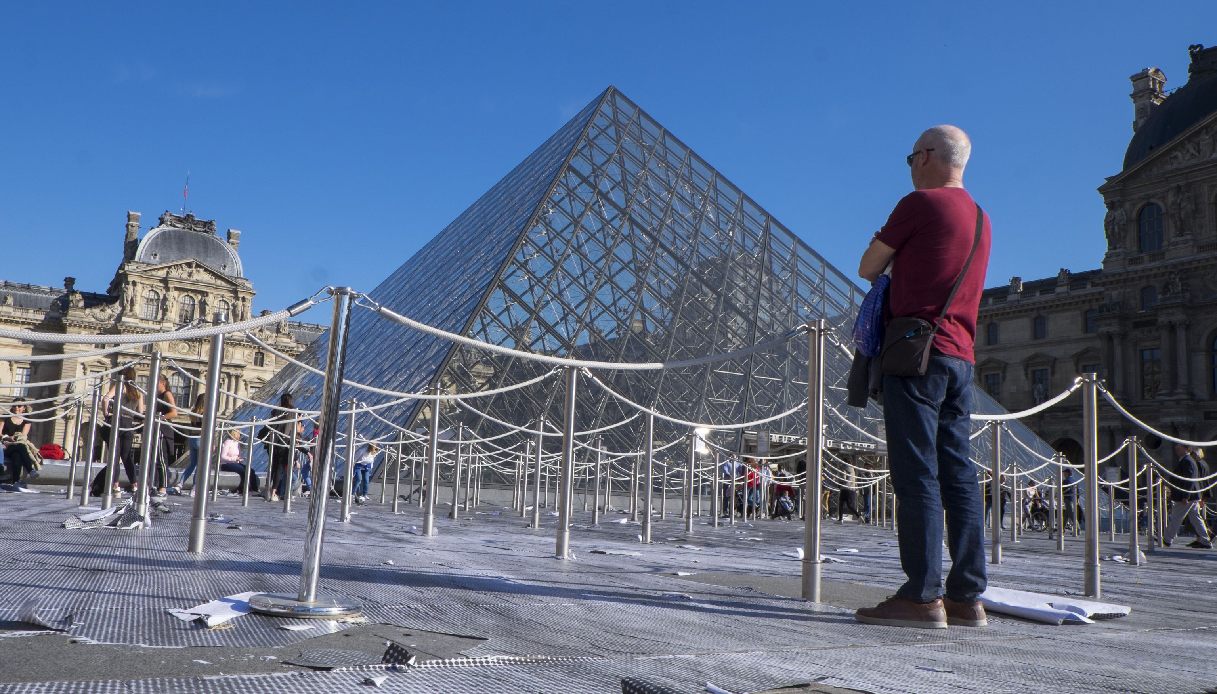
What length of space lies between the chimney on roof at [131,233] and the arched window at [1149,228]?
56.1 meters

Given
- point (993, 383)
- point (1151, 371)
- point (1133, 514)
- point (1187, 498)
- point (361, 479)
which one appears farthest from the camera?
point (993, 383)

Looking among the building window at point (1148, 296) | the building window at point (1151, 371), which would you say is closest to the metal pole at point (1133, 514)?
the building window at point (1151, 371)

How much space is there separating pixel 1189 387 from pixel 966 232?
37835 mm

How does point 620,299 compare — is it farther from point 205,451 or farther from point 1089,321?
point 1089,321

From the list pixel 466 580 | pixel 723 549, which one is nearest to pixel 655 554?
pixel 723 549

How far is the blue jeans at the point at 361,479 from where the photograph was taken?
42.6 feet

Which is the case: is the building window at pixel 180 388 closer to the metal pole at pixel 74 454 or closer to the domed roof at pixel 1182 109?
the metal pole at pixel 74 454

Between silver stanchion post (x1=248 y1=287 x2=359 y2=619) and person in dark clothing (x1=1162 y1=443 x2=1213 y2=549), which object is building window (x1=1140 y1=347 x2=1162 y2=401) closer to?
person in dark clothing (x1=1162 y1=443 x2=1213 y2=549)

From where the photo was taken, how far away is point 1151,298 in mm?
37000

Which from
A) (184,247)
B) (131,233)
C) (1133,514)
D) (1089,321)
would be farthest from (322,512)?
(131,233)

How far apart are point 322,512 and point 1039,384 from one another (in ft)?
148

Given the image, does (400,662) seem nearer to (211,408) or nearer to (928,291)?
(928,291)

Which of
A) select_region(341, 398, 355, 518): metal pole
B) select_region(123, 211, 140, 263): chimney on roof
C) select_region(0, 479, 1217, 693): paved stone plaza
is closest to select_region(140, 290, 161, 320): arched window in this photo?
select_region(123, 211, 140, 263): chimney on roof

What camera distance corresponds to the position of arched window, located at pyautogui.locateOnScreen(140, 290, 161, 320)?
54.3m
